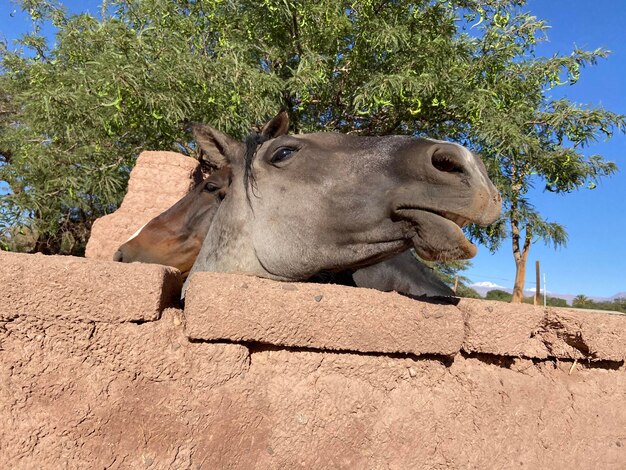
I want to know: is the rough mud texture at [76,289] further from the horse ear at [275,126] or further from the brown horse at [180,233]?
the brown horse at [180,233]

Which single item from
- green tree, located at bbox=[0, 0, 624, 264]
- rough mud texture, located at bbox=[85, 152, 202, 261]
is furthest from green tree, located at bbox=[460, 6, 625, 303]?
rough mud texture, located at bbox=[85, 152, 202, 261]

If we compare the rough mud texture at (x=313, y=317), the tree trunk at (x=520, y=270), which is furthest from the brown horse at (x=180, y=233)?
the tree trunk at (x=520, y=270)

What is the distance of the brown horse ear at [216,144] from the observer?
126 inches

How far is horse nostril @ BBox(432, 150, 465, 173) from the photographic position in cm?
184

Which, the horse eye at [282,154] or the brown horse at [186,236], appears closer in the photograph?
the horse eye at [282,154]

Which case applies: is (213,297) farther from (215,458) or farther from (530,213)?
(530,213)

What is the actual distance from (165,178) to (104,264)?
4243mm

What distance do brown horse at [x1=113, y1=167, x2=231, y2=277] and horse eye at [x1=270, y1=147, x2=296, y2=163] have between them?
1.27 m

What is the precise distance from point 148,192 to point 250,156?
336 centimetres

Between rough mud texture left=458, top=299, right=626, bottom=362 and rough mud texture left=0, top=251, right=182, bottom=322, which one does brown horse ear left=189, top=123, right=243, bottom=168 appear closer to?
rough mud texture left=0, top=251, right=182, bottom=322

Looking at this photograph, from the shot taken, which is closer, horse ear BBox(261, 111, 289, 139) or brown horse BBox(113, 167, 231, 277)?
horse ear BBox(261, 111, 289, 139)

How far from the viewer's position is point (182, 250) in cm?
391

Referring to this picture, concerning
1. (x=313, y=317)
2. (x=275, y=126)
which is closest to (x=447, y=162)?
(x=313, y=317)

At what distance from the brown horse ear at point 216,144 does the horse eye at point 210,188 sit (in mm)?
281
